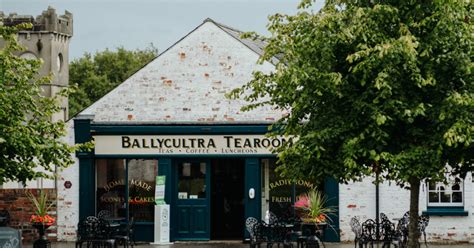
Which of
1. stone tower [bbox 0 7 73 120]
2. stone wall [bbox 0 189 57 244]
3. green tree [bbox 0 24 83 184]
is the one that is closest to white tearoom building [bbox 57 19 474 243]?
stone wall [bbox 0 189 57 244]

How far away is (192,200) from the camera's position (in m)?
27.0

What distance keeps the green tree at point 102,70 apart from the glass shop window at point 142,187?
167ft

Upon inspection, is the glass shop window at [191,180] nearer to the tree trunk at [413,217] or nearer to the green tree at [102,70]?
the tree trunk at [413,217]

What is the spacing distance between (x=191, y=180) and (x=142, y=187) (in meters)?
1.33

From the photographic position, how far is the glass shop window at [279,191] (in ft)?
87.6

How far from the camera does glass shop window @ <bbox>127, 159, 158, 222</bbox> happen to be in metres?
26.9

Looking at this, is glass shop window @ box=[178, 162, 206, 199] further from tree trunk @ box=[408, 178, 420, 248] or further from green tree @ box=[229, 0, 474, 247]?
tree trunk @ box=[408, 178, 420, 248]

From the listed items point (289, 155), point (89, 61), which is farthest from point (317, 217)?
point (89, 61)

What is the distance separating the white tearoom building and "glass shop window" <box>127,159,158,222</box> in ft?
0.09

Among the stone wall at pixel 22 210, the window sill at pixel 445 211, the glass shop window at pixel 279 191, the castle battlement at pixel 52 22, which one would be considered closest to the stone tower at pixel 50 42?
the castle battlement at pixel 52 22

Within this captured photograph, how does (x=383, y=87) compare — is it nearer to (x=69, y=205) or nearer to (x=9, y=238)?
(x=9, y=238)

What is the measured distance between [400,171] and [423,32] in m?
2.45

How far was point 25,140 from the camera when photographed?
721 inches

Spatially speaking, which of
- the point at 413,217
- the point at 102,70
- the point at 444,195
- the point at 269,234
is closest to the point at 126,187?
the point at 269,234
